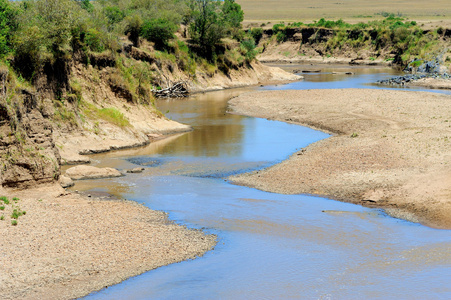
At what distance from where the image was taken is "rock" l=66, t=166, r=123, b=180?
2564cm

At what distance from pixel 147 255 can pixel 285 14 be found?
15136 cm


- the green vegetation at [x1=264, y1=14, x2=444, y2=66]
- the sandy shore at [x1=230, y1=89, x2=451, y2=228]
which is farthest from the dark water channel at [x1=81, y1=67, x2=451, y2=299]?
the green vegetation at [x1=264, y1=14, x2=444, y2=66]

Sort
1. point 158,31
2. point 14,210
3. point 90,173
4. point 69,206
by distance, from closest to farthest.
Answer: point 14,210
point 69,206
point 90,173
point 158,31

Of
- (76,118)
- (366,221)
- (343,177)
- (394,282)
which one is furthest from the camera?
(76,118)

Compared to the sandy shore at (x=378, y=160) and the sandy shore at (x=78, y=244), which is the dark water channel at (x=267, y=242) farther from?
the sandy shore at (x=378, y=160)

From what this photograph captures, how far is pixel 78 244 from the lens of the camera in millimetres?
16469

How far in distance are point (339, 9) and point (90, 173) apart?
158 m

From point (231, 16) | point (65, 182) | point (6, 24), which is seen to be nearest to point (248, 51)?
point (231, 16)

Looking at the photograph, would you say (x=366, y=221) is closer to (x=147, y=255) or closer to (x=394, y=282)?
(x=394, y=282)

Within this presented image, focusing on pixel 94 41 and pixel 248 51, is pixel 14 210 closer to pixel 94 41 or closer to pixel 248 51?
pixel 94 41

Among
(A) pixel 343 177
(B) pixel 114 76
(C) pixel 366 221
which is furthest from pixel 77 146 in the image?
(C) pixel 366 221

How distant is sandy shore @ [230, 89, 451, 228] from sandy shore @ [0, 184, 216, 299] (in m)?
7.32

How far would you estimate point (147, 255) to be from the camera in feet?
54.4

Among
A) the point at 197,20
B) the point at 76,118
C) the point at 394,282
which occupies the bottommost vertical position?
the point at 394,282
